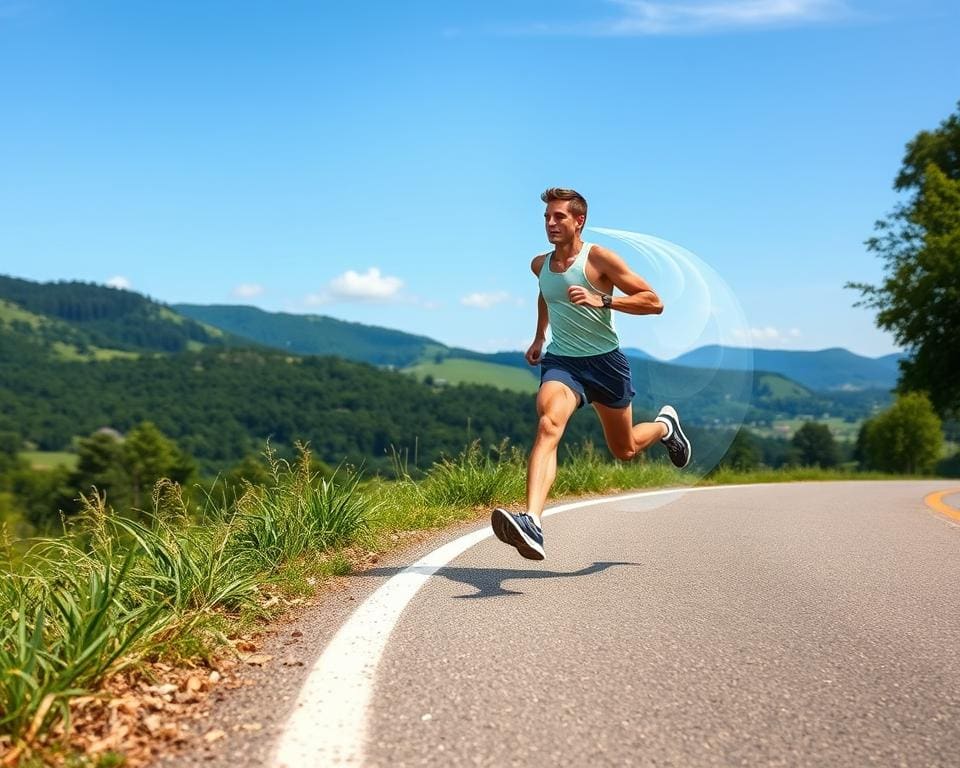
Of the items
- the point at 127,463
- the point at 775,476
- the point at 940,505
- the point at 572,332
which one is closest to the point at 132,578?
the point at 572,332

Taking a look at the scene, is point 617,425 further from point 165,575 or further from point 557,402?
point 165,575

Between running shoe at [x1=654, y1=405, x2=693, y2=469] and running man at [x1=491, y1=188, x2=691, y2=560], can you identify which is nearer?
running man at [x1=491, y1=188, x2=691, y2=560]

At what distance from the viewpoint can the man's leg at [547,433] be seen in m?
5.31

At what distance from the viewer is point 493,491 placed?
9.36 meters

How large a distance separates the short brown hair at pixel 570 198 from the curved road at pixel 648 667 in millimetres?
2133

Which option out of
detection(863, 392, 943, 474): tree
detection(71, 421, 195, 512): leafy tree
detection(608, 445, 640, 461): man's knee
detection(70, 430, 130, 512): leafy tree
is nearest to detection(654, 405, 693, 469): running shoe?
detection(608, 445, 640, 461): man's knee

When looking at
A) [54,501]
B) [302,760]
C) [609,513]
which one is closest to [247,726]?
[302,760]

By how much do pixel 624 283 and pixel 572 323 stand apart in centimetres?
42

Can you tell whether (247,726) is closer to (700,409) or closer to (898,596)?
(898,596)

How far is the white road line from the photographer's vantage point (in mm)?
2428

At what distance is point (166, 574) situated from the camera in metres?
4.15

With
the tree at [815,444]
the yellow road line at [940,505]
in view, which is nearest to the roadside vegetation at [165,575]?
the yellow road line at [940,505]

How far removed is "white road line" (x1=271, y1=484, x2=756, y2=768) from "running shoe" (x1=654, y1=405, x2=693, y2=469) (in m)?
2.43

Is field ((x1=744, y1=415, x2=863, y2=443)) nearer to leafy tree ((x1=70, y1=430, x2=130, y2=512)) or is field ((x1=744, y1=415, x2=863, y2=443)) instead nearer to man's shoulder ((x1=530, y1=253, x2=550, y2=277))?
leafy tree ((x1=70, y1=430, x2=130, y2=512))
